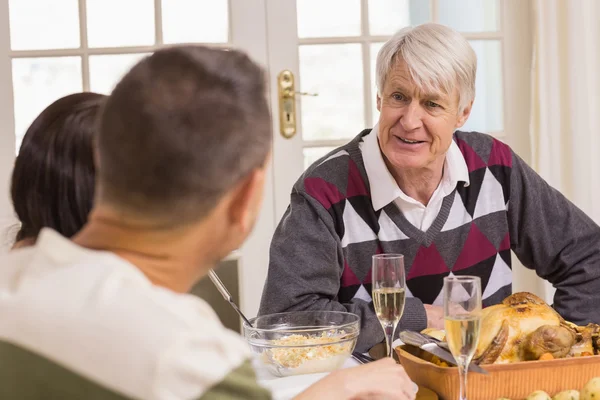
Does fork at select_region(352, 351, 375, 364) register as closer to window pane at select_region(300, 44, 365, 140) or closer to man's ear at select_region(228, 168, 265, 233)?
man's ear at select_region(228, 168, 265, 233)

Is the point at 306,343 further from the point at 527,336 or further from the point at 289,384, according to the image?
the point at 527,336

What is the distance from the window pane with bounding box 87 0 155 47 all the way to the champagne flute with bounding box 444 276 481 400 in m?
2.19

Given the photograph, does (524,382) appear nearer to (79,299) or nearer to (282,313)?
(282,313)

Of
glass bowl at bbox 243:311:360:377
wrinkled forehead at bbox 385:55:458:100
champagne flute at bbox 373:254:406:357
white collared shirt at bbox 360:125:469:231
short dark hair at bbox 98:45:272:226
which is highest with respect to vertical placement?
wrinkled forehead at bbox 385:55:458:100

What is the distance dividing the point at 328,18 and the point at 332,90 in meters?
0.27

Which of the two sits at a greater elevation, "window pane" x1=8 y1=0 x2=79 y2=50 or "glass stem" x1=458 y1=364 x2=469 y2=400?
"window pane" x1=8 y1=0 x2=79 y2=50

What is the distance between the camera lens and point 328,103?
3092 millimetres

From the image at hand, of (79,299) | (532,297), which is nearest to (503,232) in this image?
(532,297)

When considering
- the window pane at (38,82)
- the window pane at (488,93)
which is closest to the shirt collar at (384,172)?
the window pane at (488,93)

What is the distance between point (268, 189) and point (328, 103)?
1.34ft

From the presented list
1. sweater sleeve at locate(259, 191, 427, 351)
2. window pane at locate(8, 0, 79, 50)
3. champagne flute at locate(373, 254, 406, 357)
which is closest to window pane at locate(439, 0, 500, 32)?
window pane at locate(8, 0, 79, 50)

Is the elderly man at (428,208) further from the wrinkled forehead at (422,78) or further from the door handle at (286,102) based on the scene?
the door handle at (286,102)

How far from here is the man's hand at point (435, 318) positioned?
168cm

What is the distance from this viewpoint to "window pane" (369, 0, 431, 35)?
10.2ft
